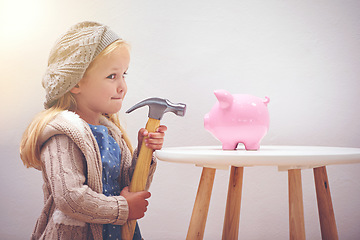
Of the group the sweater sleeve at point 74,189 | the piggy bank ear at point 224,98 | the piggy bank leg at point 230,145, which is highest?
the piggy bank ear at point 224,98

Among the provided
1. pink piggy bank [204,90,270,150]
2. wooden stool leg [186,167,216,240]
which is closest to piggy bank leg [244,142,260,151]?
pink piggy bank [204,90,270,150]

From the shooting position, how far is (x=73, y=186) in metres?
0.80

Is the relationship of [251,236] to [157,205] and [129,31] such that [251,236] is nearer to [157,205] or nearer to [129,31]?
[157,205]

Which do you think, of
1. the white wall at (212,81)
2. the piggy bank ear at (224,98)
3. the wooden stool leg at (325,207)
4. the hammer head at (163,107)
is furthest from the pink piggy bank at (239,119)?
the white wall at (212,81)

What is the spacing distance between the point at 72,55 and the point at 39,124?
0.64 feet

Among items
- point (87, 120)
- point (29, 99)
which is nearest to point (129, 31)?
point (29, 99)

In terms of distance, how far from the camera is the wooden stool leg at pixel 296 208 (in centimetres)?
94

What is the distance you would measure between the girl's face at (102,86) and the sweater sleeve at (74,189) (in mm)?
133

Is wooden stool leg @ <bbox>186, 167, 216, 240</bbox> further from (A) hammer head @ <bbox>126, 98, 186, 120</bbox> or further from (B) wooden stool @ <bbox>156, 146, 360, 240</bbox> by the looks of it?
(A) hammer head @ <bbox>126, 98, 186, 120</bbox>

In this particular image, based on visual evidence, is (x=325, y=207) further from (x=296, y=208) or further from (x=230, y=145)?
(x=230, y=145)

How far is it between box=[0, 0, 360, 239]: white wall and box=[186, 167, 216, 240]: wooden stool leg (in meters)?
0.56

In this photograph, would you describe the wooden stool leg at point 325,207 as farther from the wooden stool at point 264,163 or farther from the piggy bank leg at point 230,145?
the piggy bank leg at point 230,145

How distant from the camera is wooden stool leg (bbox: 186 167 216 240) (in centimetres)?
94

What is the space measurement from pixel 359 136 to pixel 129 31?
110cm
